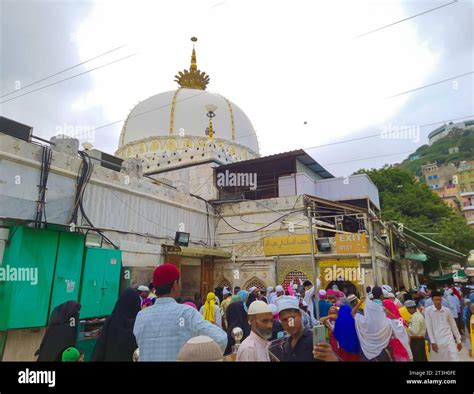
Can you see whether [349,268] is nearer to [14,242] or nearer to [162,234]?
[162,234]

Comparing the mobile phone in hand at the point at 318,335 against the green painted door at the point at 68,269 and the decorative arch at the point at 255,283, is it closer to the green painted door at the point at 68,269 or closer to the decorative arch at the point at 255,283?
the green painted door at the point at 68,269

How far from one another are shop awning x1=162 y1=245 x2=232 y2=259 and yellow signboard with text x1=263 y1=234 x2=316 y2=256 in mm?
1871

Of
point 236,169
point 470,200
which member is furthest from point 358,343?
point 470,200

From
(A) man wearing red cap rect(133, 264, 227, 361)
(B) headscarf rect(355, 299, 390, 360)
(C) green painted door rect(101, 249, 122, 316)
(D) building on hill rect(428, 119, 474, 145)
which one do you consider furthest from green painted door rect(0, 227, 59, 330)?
(D) building on hill rect(428, 119, 474, 145)

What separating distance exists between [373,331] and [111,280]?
734 centimetres

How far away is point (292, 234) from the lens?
43.3ft

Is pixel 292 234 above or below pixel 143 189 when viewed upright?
below

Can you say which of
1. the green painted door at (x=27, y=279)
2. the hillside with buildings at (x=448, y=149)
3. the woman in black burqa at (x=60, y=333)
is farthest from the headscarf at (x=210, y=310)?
the hillside with buildings at (x=448, y=149)

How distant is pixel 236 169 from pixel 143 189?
5.96 m

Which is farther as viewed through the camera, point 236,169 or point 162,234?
point 236,169

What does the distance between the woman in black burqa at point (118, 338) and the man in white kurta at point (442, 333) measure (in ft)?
15.7

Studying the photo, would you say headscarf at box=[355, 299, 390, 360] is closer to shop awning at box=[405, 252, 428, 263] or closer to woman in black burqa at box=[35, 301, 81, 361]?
woman in black burqa at box=[35, 301, 81, 361]

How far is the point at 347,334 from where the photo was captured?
161 inches
